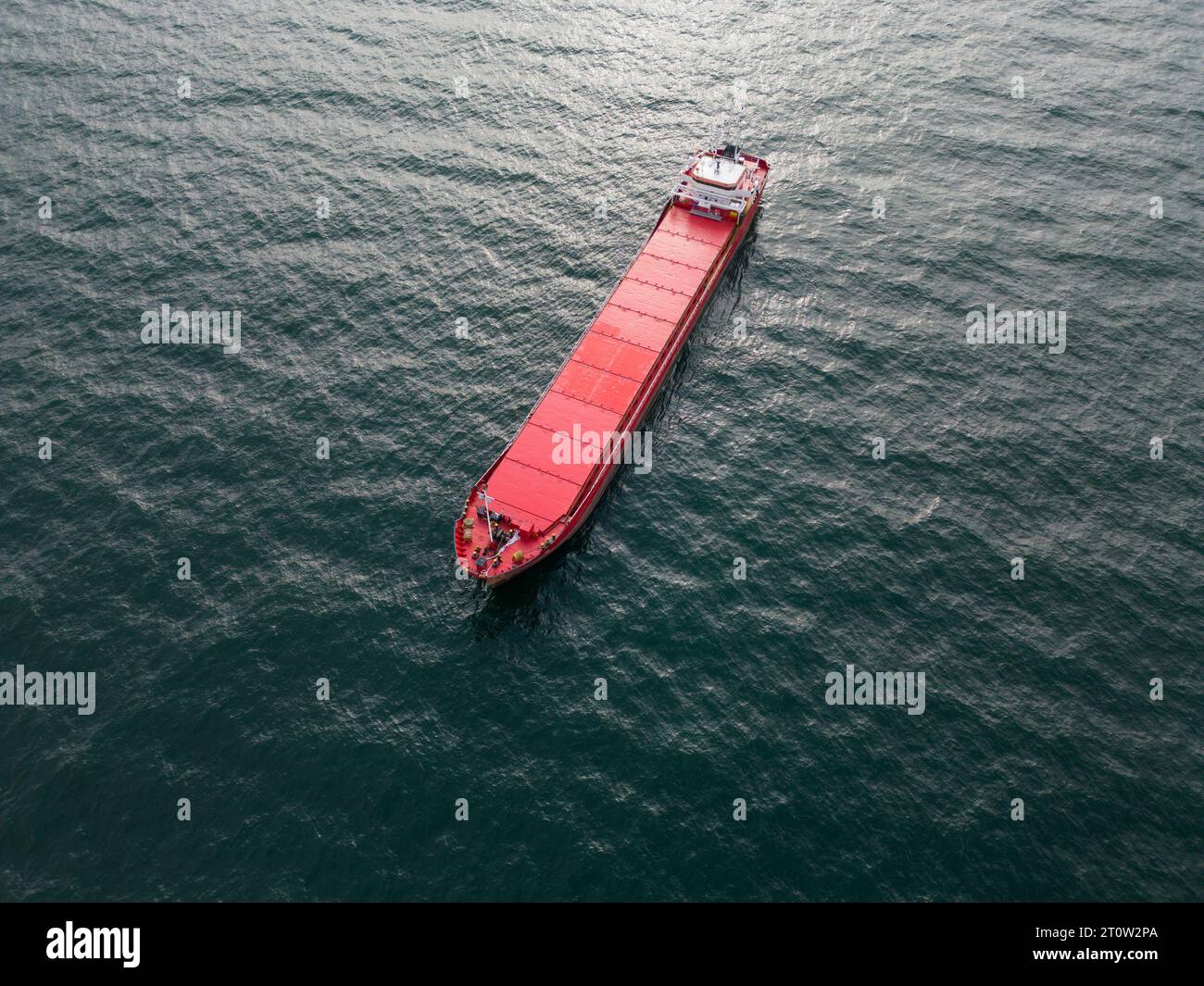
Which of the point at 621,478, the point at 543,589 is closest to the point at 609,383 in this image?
the point at 621,478

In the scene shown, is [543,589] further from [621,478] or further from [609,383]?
[609,383]

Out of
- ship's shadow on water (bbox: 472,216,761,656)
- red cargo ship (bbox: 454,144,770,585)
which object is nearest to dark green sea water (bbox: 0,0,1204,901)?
ship's shadow on water (bbox: 472,216,761,656)

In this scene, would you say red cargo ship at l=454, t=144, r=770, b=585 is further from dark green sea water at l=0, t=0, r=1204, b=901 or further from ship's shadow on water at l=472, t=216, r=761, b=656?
dark green sea water at l=0, t=0, r=1204, b=901

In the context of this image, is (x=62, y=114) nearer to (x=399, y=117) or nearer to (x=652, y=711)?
(x=399, y=117)

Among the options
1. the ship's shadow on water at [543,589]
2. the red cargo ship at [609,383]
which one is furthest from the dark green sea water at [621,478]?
the red cargo ship at [609,383]

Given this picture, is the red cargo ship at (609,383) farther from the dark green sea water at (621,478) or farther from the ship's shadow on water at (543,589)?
the dark green sea water at (621,478)

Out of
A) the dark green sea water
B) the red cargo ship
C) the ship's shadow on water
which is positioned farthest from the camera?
the red cargo ship
